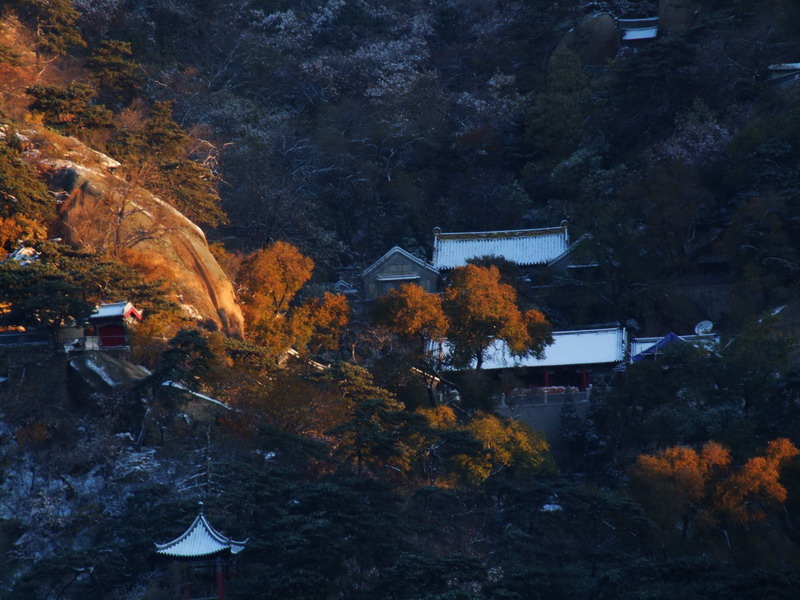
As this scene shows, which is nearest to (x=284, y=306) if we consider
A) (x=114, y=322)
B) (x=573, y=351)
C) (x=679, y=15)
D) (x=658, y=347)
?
(x=114, y=322)

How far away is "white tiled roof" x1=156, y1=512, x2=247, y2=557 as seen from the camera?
28422 mm

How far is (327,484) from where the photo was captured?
98.8 ft

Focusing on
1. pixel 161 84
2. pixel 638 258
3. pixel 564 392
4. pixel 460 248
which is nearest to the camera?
pixel 564 392

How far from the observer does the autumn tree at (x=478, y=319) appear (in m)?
39.9

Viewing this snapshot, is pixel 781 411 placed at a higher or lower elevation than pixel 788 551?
higher

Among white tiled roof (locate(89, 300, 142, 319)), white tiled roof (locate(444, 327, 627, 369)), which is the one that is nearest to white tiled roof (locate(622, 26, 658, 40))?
white tiled roof (locate(444, 327, 627, 369))

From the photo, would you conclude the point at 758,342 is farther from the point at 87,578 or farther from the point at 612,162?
the point at 87,578

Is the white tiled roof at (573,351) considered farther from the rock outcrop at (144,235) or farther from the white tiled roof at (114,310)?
the white tiled roof at (114,310)

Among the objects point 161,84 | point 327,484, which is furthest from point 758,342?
point 161,84

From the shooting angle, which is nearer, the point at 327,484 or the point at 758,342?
the point at 327,484

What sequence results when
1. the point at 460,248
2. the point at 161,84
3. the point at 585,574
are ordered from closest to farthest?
the point at 585,574, the point at 460,248, the point at 161,84

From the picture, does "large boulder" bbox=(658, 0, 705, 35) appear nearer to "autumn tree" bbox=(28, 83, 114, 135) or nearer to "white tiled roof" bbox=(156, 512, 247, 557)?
"autumn tree" bbox=(28, 83, 114, 135)

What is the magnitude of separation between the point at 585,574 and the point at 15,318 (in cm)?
1664

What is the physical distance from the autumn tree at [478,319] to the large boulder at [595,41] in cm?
1783
